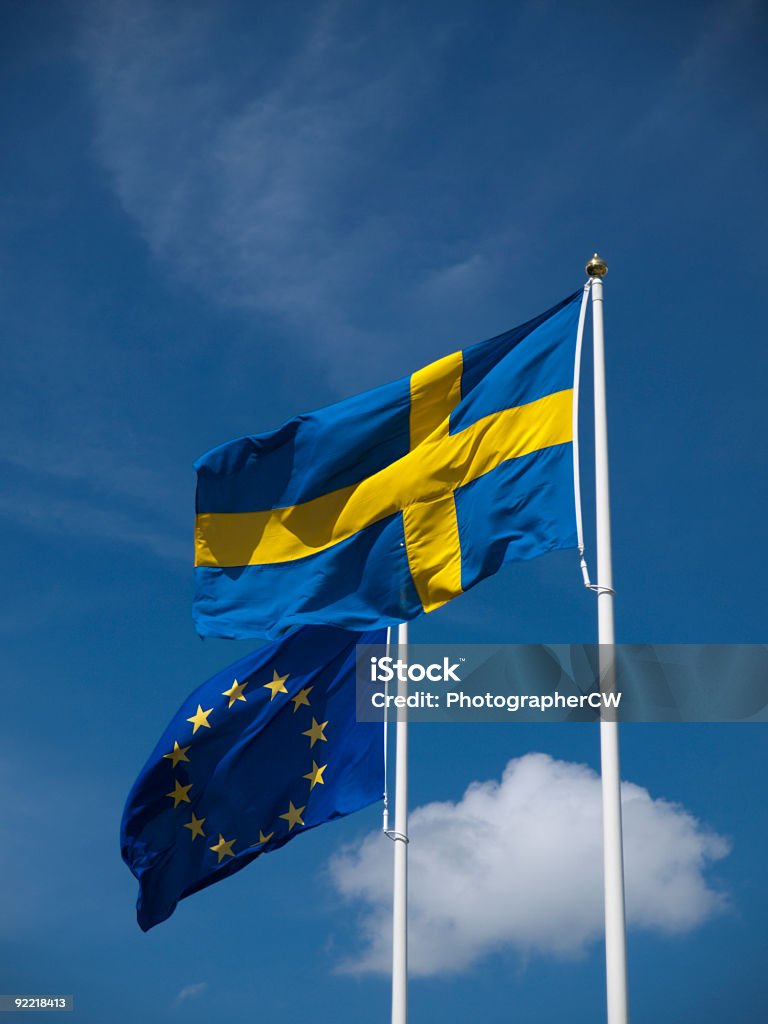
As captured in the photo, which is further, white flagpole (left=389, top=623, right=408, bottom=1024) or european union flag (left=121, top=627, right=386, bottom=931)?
european union flag (left=121, top=627, right=386, bottom=931)

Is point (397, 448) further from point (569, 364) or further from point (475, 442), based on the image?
point (569, 364)

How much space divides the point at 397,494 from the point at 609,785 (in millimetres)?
5946

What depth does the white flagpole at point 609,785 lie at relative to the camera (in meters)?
13.0

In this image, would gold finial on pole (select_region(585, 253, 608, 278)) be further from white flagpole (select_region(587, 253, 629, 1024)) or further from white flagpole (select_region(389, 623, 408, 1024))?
white flagpole (select_region(389, 623, 408, 1024))

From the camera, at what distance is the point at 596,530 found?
49.7ft

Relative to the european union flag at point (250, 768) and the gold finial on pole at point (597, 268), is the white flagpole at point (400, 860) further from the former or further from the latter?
the gold finial on pole at point (597, 268)

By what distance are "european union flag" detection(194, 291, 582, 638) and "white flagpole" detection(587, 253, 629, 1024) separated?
0.55 m

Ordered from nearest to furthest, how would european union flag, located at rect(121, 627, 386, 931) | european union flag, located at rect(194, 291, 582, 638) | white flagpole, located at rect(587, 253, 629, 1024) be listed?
white flagpole, located at rect(587, 253, 629, 1024)
european union flag, located at rect(194, 291, 582, 638)
european union flag, located at rect(121, 627, 386, 931)

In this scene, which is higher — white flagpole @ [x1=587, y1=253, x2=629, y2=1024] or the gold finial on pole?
the gold finial on pole

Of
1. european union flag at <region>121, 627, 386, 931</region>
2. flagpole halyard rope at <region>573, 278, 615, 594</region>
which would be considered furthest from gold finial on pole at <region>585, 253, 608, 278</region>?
european union flag at <region>121, 627, 386, 931</region>

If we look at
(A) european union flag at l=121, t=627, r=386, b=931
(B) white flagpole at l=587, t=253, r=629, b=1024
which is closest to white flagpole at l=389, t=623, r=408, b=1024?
(A) european union flag at l=121, t=627, r=386, b=931

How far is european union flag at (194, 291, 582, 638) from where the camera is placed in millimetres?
16500

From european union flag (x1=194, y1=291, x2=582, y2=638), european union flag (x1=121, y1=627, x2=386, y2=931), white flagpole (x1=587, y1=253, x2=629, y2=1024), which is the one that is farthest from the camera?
european union flag (x1=121, y1=627, x2=386, y2=931)

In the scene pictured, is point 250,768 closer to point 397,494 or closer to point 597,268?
point 397,494
